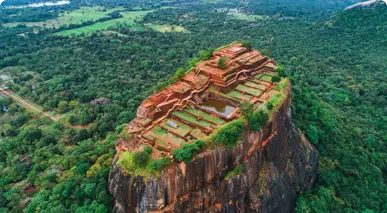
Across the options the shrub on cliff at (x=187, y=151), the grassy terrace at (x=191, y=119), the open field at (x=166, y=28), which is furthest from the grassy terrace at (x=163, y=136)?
the open field at (x=166, y=28)

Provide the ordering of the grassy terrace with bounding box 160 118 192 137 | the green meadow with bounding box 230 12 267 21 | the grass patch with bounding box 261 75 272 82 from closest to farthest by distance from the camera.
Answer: the grassy terrace with bounding box 160 118 192 137 → the grass patch with bounding box 261 75 272 82 → the green meadow with bounding box 230 12 267 21

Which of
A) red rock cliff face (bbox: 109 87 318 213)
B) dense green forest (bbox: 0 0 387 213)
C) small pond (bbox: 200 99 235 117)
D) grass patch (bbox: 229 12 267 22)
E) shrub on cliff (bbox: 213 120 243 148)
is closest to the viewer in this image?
red rock cliff face (bbox: 109 87 318 213)

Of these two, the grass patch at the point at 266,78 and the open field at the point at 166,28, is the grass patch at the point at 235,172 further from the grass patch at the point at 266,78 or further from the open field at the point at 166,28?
the open field at the point at 166,28

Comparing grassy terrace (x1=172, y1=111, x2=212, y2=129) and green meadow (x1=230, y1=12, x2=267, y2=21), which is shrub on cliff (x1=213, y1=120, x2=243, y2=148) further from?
green meadow (x1=230, y1=12, x2=267, y2=21)

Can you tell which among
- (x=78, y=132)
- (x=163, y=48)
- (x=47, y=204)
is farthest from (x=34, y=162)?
(x=163, y=48)

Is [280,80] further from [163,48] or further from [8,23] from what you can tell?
[8,23]

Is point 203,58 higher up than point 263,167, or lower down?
higher up

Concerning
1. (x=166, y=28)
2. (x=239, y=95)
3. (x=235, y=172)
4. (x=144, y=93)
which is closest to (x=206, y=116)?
(x=239, y=95)

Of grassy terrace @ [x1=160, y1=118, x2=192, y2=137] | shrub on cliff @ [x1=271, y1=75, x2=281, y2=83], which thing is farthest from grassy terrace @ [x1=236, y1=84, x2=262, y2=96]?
grassy terrace @ [x1=160, y1=118, x2=192, y2=137]
